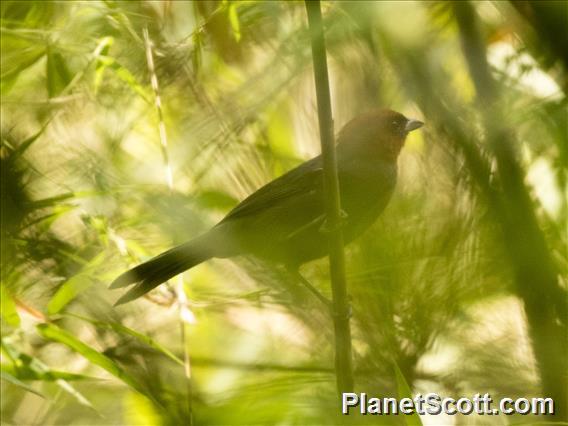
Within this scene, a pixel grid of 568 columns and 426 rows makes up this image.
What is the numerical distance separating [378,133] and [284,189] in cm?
20

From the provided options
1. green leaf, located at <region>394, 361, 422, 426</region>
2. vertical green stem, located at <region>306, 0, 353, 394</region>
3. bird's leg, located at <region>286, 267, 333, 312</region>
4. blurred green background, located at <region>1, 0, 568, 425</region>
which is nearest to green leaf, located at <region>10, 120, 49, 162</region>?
blurred green background, located at <region>1, 0, 568, 425</region>

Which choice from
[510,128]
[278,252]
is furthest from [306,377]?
[510,128]

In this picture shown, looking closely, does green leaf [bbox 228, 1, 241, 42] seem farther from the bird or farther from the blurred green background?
the bird

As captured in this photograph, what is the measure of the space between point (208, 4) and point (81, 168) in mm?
398

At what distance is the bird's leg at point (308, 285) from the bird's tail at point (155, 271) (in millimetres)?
165

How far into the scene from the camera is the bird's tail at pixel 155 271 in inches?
57.5

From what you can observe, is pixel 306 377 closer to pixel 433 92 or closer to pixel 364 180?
pixel 364 180

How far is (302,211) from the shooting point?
1.64m

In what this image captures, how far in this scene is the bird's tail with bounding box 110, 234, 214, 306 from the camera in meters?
1.46

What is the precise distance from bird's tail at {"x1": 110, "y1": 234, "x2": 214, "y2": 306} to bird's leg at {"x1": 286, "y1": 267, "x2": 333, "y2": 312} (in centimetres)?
17

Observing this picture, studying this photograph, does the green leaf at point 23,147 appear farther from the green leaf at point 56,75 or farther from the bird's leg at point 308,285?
the bird's leg at point 308,285

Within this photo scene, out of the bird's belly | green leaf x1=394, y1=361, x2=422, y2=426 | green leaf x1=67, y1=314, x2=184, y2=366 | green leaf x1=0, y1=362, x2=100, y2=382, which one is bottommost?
green leaf x1=394, y1=361, x2=422, y2=426

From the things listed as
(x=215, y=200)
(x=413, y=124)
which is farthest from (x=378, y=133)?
(x=215, y=200)

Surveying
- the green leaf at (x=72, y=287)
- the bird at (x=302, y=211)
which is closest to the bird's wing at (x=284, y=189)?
the bird at (x=302, y=211)
